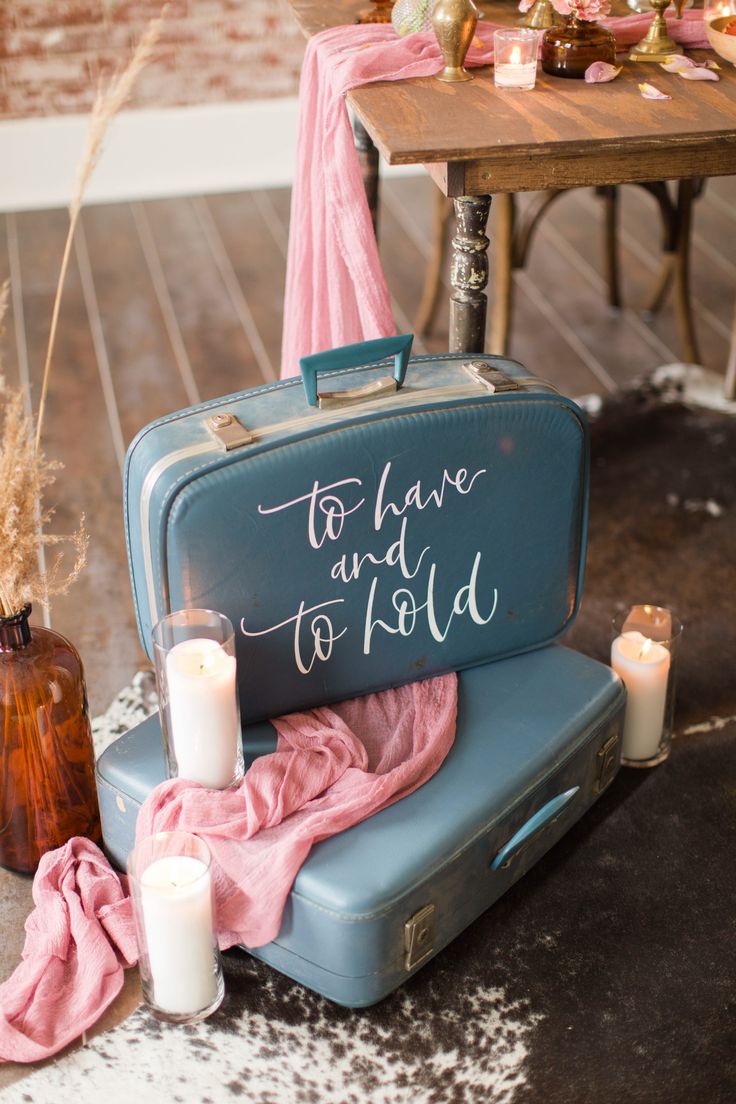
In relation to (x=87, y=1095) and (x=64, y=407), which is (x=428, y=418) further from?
(x=64, y=407)

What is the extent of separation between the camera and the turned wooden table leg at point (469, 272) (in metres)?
1.44

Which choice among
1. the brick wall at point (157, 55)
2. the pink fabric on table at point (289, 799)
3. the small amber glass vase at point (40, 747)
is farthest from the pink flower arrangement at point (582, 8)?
the brick wall at point (157, 55)

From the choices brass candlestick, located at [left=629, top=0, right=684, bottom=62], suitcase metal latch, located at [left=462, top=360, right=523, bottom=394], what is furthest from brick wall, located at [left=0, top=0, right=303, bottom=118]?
suitcase metal latch, located at [left=462, top=360, right=523, bottom=394]

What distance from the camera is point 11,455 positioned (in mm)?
1222

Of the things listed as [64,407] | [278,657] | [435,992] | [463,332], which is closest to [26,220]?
[64,407]

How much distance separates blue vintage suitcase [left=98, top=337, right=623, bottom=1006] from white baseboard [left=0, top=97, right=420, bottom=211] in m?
2.17

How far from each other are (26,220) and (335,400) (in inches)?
85.4

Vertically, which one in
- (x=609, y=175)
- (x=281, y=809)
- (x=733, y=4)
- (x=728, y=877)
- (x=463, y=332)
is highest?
(x=733, y=4)

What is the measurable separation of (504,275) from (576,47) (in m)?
A: 0.72

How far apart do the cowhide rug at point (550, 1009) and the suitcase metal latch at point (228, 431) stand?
0.51m

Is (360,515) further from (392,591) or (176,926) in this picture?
(176,926)

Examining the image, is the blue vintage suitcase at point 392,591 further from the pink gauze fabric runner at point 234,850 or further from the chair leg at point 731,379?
the chair leg at point 731,379

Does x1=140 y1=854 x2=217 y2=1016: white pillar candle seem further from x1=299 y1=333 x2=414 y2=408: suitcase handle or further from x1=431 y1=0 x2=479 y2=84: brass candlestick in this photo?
x1=431 y1=0 x2=479 y2=84: brass candlestick

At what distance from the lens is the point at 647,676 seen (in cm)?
152
